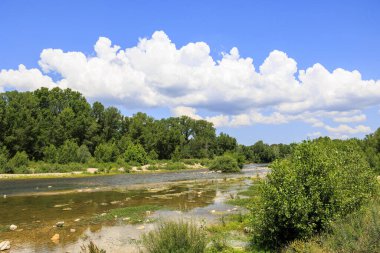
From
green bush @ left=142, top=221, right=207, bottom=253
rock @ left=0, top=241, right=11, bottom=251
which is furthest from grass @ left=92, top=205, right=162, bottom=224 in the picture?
green bush @ left=142, top=221, right=207, bottom=253

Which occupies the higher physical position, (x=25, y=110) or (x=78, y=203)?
(x=25, y=110)

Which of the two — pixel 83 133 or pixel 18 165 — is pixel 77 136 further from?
pixel 18 165

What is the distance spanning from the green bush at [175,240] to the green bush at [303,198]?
326 cm

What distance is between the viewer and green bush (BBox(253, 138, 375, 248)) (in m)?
12.0

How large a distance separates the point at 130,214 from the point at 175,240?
13879mm

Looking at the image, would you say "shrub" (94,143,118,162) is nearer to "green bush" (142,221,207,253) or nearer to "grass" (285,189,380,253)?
"green bush" (142,221,207,253)

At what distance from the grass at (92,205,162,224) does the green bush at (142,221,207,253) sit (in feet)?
35.5

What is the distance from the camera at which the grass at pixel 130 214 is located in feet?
71.9

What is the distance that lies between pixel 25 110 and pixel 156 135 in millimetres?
48751

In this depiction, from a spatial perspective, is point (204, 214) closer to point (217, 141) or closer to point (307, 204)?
point (307, 204)

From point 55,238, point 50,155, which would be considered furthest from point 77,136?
point 55,238

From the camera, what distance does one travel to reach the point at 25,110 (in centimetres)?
8362

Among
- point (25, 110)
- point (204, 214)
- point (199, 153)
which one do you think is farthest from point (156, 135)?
point (204, 214)

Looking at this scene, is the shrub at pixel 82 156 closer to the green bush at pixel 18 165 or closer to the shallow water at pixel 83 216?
the green bush at pixel 18 165
